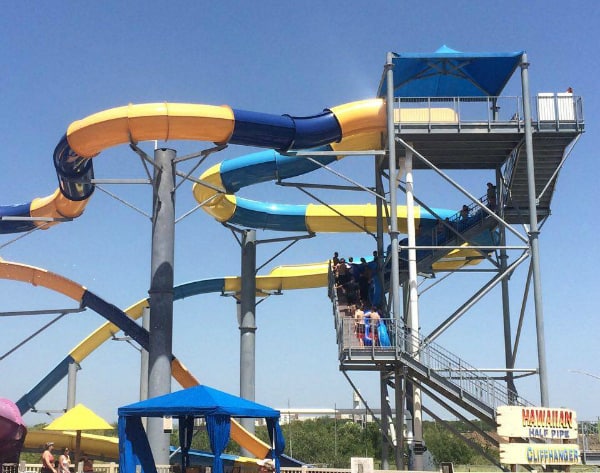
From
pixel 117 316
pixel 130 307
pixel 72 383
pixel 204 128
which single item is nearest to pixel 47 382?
pixel 72 383

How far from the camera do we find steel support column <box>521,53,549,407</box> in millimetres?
19109

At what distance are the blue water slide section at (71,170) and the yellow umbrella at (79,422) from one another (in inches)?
229

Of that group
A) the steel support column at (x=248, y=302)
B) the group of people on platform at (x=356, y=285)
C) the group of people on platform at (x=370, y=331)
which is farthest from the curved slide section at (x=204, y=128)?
the steel support column at (x=248, y=302)

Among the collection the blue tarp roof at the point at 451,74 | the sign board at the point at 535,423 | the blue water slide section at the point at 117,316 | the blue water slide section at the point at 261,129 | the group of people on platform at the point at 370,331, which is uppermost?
the blue tarp roof at the point at 451,74

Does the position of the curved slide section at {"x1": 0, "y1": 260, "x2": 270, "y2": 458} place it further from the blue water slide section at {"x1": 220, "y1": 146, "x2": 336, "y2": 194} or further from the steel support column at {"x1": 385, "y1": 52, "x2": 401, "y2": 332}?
the steel support column at {"x1": 385, "y1": 52, "x2": 401, "y2": 332}

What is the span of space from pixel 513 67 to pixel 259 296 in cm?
1443

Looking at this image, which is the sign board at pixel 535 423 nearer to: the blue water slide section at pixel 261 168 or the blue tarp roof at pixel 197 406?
the blue tarp roof at pixel 197 406

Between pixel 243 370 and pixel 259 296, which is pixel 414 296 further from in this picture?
pixel 259 296

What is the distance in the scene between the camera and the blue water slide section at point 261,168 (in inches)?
937

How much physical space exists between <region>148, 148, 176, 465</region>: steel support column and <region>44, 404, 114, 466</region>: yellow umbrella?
1.26 metres

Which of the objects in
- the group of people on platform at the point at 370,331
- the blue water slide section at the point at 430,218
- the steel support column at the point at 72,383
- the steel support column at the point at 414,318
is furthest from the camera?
the steel support column at the point at 72,383

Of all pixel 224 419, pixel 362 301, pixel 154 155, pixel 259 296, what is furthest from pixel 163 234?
pixel 259 296

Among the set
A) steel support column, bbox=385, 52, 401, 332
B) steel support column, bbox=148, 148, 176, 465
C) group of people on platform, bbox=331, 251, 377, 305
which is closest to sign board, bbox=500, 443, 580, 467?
steel support column, bbox=385, 52, 401, 332

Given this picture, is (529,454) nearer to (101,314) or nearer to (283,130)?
(283,130)
